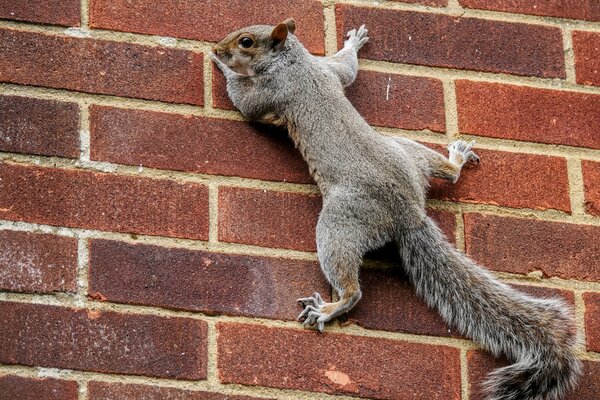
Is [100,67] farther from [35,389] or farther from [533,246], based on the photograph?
[533,246]

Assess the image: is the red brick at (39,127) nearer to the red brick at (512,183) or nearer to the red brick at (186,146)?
the red brick at (186,146)

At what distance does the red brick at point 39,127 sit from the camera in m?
1.80

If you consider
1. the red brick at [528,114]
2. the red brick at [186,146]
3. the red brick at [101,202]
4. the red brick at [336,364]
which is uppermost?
the red brick at [528,114]

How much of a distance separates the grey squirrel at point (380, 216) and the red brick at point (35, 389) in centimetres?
42

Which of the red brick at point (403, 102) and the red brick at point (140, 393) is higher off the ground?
the red brick at point (403, 102)

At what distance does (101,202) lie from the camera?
69.9 inches

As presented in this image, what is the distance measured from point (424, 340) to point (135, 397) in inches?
20.6

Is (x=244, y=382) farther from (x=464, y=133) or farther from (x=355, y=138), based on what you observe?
(x=464, y=133)

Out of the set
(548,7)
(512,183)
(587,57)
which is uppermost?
(548,7)

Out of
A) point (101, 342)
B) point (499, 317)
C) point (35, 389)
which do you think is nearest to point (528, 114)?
point (499, 317)

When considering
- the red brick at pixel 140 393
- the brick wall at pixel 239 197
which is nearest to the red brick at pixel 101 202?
the brick wall at pixel 239 197

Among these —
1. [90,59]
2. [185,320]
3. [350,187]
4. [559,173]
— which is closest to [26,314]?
[185,320]

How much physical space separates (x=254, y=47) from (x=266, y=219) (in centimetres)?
47

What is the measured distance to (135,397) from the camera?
5.42ft
